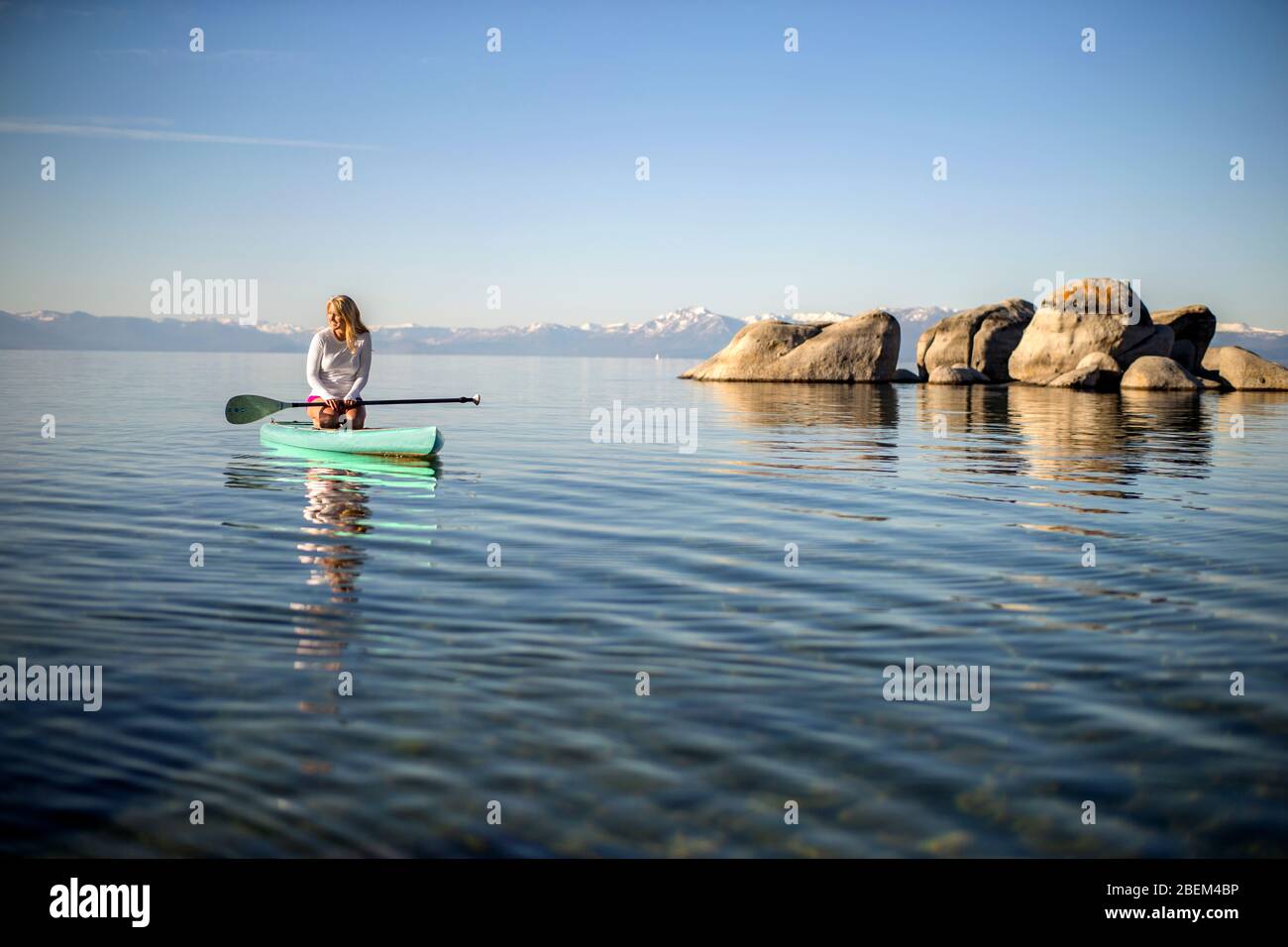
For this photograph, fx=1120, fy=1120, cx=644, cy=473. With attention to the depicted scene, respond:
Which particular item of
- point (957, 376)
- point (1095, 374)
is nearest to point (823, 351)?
point (957, 376)

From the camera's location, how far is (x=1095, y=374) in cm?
4609

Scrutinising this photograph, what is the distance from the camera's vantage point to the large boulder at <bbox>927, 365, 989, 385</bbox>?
54.2m

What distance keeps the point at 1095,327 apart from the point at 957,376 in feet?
24.5

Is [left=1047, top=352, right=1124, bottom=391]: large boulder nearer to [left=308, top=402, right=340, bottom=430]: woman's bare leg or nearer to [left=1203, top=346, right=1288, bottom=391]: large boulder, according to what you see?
[left=1203, top=346, right=1288, bottom=391]: large boulder

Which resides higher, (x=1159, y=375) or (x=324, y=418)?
(x=1159, y=375)

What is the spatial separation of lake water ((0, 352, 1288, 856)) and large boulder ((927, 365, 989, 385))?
1576 inches

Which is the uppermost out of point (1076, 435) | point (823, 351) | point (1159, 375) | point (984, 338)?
point (984, 338)

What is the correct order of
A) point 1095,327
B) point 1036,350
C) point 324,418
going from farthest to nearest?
1. point 1036,350
2. point 1095,327
3. point 324,418

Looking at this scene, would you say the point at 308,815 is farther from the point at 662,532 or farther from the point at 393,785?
the point at 662,532

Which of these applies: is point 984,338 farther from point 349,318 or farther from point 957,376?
point 349,318

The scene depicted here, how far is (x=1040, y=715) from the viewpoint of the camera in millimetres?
5645

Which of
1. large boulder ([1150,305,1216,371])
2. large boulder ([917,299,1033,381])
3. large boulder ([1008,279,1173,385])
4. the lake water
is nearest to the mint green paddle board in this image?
the lake water

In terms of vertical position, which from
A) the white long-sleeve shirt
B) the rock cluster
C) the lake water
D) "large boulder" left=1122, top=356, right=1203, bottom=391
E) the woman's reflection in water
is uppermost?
the rock cluster

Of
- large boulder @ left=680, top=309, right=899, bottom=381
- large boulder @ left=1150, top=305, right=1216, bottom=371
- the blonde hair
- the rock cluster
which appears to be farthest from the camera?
large boulder @ left=680, top=309, right=899, bottom=381
